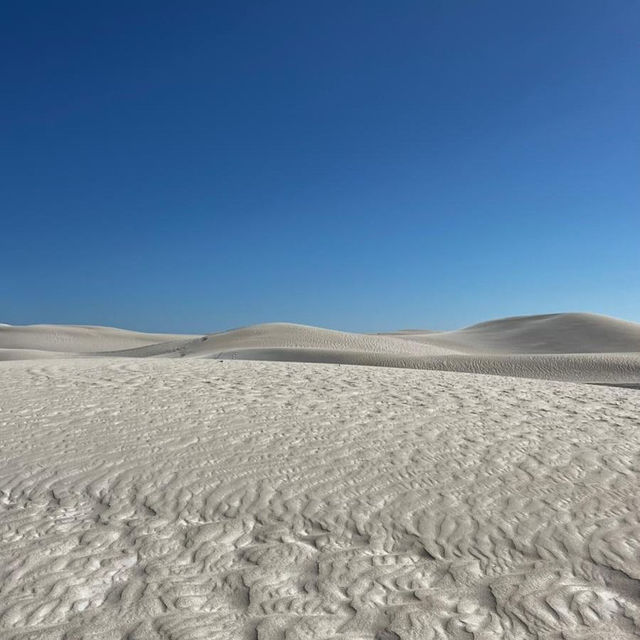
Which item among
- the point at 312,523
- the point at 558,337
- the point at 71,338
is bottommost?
the point at 312,523

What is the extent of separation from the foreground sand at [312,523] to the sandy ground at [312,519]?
0.05 feet

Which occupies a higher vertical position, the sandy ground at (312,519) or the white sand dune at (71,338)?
the white sand dune at (71,338)

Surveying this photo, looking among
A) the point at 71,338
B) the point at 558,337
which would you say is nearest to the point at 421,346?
the point at 558,337

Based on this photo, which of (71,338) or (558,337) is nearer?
(558,337)

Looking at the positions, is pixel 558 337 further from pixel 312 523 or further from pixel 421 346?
pixel 312 523

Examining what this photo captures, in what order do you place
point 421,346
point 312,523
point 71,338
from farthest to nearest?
1. point 71,338
2. point 421,346
3. point 312,523

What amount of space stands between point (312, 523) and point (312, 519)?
54 millimetres

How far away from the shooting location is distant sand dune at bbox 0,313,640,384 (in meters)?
21.1

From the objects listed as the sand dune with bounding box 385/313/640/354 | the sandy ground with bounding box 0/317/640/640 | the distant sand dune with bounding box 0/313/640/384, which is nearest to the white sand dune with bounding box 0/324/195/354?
the distant sand dune with bounding box 0/313/640/384

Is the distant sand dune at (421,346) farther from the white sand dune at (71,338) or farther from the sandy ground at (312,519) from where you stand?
the sandy ground at (312,519)

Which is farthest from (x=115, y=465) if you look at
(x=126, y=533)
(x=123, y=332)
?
(x=123, y=332)

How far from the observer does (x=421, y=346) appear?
32.1m

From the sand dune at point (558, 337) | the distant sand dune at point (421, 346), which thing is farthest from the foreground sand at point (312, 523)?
the sand dune at point (558, 337)

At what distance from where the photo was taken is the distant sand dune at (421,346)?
21.1 meters
